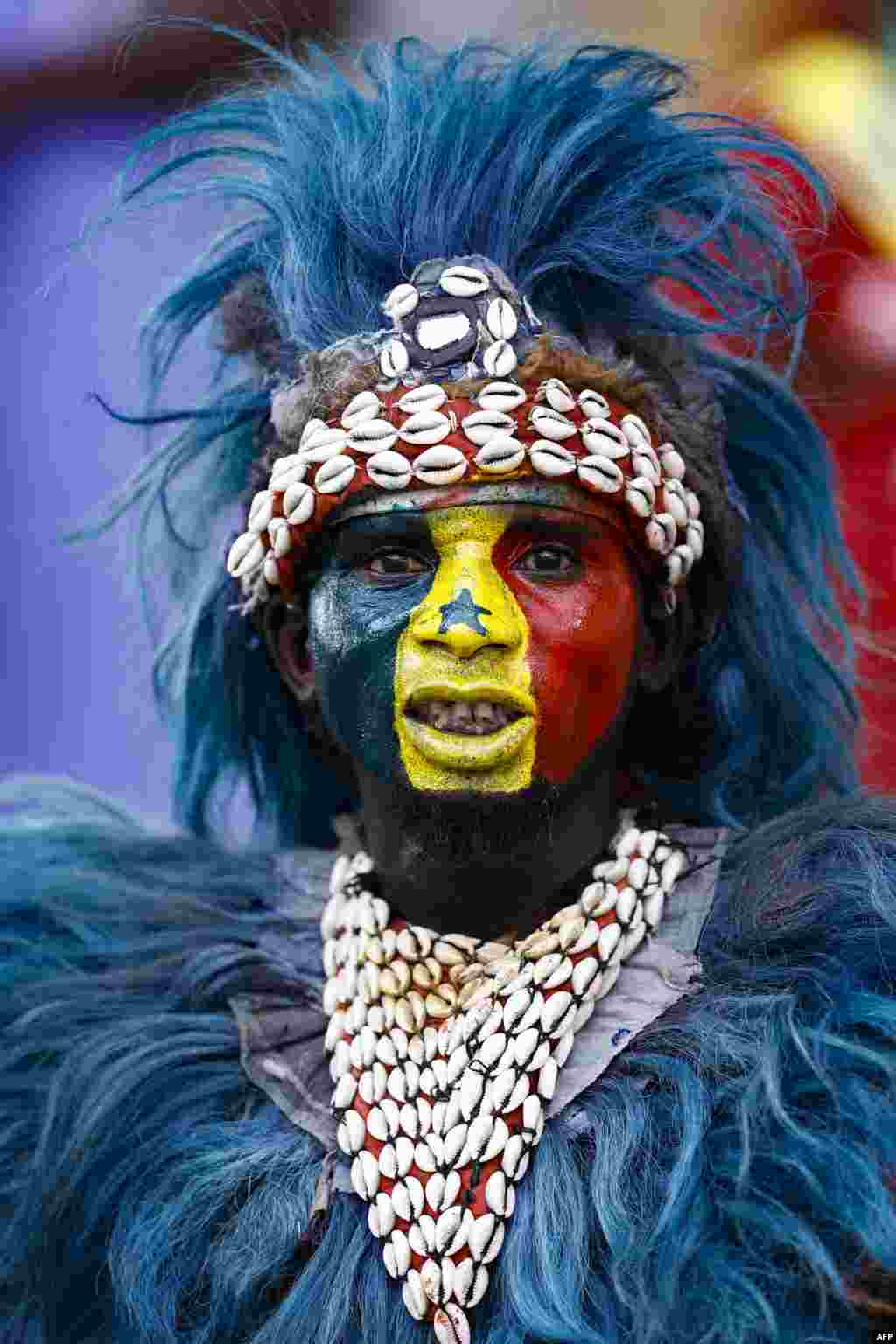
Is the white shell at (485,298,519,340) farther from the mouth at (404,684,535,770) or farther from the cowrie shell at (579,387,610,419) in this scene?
the mouth at (404,684,535,770)

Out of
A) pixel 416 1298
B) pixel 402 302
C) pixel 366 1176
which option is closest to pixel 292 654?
pixel 402 302

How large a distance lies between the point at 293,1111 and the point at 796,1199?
0.46 meters

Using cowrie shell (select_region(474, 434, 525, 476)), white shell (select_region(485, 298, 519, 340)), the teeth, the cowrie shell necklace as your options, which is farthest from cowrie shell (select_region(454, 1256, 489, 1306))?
white shell (select_region(485, 298, 519, 340))

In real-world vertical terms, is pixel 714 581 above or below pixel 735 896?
above

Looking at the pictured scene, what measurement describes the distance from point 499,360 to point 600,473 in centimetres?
13

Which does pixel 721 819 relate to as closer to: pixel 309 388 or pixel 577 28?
pixel 309 388

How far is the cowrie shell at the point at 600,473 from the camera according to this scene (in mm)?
1483

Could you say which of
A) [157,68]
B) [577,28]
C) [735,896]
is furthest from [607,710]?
[157,68]

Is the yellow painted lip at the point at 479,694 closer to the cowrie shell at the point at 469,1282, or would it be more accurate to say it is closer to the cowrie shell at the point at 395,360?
the cowrie shell at the point at 395,360

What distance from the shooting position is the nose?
142 centimetres

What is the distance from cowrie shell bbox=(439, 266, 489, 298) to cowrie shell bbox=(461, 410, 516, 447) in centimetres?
12

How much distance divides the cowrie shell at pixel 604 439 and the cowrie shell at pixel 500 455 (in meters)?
0.07

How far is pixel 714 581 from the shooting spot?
5.57 feet

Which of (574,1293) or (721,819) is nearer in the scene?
(574,1293)
